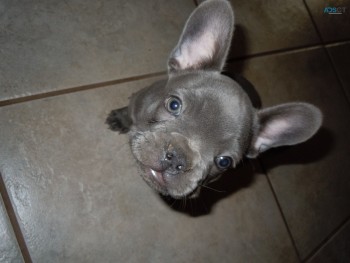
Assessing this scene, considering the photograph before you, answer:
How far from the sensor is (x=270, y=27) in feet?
12.4

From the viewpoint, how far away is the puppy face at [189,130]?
1.92 m

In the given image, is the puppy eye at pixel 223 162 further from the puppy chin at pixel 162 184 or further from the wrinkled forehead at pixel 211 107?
the puppy chin at pixel 162 184

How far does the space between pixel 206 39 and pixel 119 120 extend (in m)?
0.99

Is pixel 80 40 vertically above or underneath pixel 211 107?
above

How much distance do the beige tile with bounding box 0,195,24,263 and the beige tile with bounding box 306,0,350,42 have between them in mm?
3868

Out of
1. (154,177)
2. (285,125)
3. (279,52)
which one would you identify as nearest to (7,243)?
(154,177)

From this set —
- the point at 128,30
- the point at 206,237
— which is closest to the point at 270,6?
the point at 128,30

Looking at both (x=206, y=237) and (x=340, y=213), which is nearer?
(x=206, y=237)

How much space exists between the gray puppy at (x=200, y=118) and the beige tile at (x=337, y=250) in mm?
1707

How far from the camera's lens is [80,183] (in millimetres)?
2629

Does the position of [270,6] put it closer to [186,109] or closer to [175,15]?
[175,15]

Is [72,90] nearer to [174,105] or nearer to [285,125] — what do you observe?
[174,105]

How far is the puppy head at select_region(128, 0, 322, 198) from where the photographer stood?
1.94 m

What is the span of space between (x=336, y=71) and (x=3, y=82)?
11.9 feet
